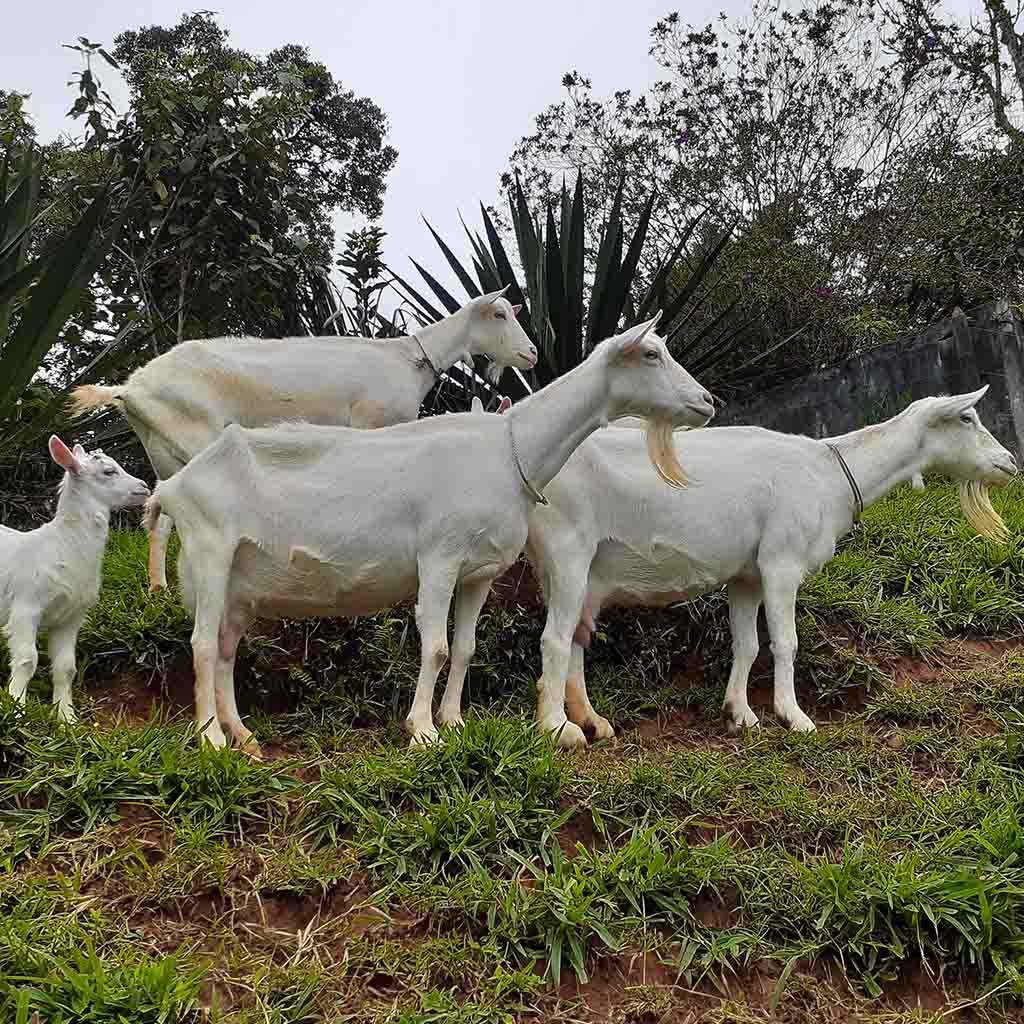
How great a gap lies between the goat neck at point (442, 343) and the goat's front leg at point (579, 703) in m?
1.56

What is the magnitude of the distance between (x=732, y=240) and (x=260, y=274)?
711cm

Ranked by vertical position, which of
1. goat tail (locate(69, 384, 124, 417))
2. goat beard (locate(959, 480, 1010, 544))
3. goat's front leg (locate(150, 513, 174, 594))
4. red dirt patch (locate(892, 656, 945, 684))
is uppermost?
goat tail (locate(69, 384, 124, 417))

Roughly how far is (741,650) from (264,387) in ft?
7.96

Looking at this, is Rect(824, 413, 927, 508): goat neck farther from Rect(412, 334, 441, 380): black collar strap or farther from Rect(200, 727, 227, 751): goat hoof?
Rect(200, 727, 227, 751): goat hoof

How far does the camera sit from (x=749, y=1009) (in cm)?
285

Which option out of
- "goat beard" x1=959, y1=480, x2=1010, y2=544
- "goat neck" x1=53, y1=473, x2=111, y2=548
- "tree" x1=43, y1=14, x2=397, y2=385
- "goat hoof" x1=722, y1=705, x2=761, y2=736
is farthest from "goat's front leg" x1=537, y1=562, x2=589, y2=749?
"tree" x1=43, y1=14, x2=397, y2=385

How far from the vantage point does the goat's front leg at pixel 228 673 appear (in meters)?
3.98

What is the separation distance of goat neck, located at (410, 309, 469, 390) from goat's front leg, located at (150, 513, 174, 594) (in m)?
1.45

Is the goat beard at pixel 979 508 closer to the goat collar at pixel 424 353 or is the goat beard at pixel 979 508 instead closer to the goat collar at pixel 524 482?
the goat collar at pixel 524 482

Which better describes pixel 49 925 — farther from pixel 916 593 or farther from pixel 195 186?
pixel 195 186

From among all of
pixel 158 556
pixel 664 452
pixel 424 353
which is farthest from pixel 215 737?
pixel 424 353

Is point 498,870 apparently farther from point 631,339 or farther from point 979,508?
point 979,508

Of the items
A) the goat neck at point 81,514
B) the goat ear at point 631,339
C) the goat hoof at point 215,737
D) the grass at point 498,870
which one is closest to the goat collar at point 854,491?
the grass at point 498,870

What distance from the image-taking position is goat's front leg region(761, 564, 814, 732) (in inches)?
180
